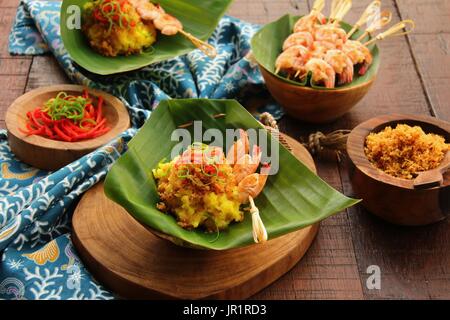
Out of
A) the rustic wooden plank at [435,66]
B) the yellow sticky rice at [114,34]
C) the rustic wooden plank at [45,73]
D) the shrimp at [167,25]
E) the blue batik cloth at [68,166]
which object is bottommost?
the rustic wooden plank at [45,73]

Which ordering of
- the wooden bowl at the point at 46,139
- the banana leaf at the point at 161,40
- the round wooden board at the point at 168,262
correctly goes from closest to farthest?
the round wooden board at the point at 168,262 < the wooden bowl at the point at 46,139 < the banana leaf at the point at 161,40

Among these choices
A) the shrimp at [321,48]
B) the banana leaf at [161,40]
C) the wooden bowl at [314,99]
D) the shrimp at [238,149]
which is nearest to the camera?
the shrimp at [238,149]

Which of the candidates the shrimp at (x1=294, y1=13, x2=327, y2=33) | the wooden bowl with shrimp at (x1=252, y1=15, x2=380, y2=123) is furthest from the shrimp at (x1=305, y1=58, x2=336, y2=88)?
the shrimp at (x1=294, y1=13, x2=327, y2=33)

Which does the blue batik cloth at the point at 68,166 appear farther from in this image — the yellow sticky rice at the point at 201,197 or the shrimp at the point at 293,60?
the yellow sticky rice at the point at 201,197

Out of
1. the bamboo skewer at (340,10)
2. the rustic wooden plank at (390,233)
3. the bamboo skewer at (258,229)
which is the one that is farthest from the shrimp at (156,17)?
the bamboo skewer at (258,229)

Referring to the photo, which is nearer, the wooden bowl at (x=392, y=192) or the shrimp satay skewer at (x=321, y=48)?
the wooden bowl at (x=392, y=192)

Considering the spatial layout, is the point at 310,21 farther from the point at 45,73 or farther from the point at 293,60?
the point at 45,73

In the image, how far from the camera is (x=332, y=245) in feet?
8.32

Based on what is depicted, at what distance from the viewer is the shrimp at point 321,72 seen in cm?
292

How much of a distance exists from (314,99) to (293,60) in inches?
8.4

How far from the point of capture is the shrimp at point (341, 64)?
2980 millimetres

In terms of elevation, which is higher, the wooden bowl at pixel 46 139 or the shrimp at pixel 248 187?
the shrimp at pixel 248 187

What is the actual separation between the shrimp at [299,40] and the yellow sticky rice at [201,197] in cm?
104

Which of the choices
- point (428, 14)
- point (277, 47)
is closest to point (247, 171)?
point (277, 47)
